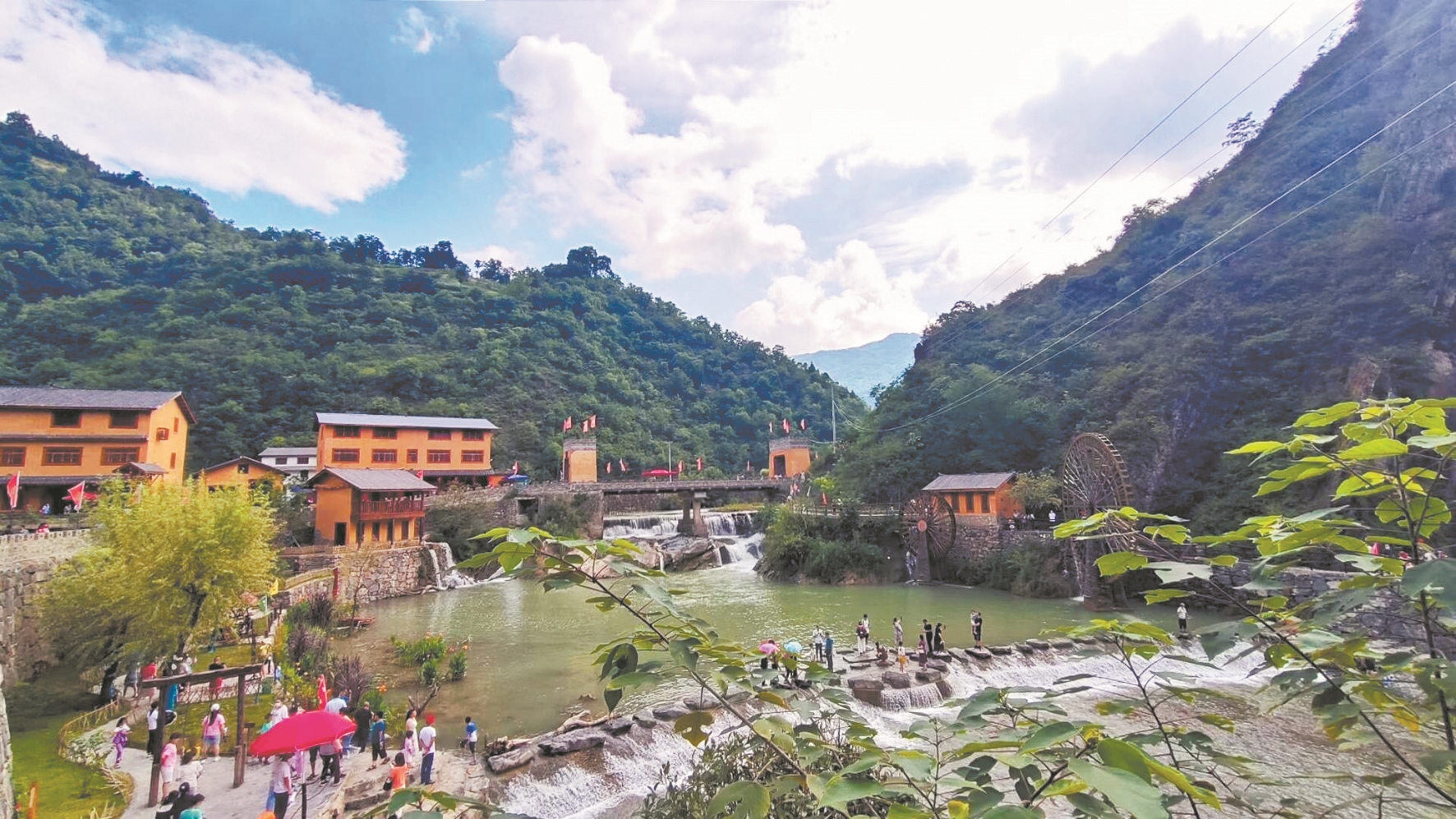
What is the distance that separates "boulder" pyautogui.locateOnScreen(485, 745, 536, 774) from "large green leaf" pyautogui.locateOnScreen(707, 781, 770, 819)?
10512 mm

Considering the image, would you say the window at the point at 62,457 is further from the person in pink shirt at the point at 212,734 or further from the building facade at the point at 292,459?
the person in pink shirt at the point at 212,734

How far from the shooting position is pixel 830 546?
3203cm

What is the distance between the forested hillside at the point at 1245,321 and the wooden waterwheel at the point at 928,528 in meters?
5.10

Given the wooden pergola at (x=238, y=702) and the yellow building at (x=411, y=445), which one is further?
the yellow building at (x=411, y=445)

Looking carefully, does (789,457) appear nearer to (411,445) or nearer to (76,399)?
(411,445)

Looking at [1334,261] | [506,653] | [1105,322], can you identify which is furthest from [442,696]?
[1105,322]

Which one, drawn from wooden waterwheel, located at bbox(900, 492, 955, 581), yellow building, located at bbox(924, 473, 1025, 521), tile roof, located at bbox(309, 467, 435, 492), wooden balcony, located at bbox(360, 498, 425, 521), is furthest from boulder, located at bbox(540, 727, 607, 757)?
wooden balcony, located at bbox(360, 498, 425, 521)

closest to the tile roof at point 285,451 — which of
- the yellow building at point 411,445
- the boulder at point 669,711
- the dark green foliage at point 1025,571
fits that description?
the yellow building at point 411,445

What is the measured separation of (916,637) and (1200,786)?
20944mm

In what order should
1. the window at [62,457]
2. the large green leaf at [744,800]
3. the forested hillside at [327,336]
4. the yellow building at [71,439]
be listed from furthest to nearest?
the forested hillside at [327,336]
the window at [62,457]
the yellow building at [71,439]
the large green leaf at [744,800]

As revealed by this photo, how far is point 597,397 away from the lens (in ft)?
217

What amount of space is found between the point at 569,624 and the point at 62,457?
2702 centimetres

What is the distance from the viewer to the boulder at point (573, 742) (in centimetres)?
1104

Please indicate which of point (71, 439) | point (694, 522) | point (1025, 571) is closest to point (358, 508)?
point (71, 439)
